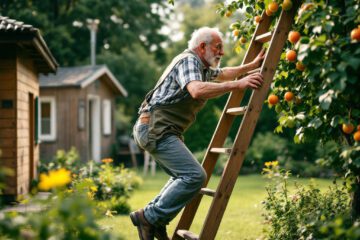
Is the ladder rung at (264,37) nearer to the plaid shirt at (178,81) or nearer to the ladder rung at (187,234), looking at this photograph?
the plaid shirt at (178,81)

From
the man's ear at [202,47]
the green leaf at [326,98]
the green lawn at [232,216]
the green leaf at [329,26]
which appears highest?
the man's ear at [202,47]

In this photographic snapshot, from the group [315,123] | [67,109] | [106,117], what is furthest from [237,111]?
[106,117]

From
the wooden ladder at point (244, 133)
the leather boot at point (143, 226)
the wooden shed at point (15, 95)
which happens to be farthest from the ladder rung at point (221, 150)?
the wooden shed at point (15, 95)

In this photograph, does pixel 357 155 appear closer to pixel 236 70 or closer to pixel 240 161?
pixel 240 161

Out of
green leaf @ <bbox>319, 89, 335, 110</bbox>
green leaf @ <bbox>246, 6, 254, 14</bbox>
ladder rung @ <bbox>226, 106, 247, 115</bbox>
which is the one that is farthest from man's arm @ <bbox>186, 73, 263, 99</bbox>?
green leaf @ <bbox>246, 6, 254, 14</bbox>

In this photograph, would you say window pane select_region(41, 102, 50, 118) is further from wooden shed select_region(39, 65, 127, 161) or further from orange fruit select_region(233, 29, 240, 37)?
orange fruit select_region(233, 29, 240, 37)

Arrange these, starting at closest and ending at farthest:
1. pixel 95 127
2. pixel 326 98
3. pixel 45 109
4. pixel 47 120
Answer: pixel 326 98 → pixel 47 120 → pixel 45 109 → pixel 95 127

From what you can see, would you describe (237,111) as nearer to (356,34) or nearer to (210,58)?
(210,58)

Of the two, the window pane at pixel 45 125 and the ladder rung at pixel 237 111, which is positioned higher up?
the ladder rung at pixel 237 111

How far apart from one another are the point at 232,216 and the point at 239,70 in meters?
3.83

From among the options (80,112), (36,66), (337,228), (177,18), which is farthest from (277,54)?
(177,18)

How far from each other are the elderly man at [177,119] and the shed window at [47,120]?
1493 cm

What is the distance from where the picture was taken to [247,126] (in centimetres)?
459

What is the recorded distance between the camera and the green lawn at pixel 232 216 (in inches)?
261
